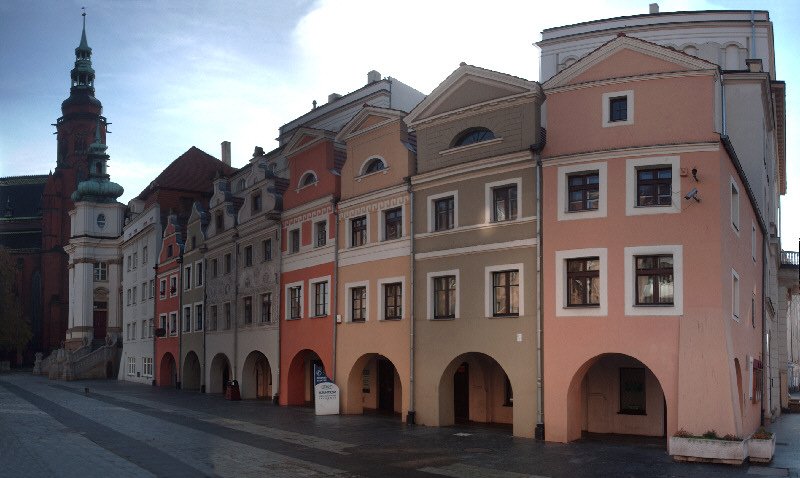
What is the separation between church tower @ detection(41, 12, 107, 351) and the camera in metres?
101

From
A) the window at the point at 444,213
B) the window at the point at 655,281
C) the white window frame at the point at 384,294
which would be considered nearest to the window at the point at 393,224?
the white window frame at the point at 384,294

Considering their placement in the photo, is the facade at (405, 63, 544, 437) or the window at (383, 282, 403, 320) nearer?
the facade at (405, 63, 544, 437)

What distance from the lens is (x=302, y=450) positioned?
81.2 feet

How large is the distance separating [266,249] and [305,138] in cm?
714

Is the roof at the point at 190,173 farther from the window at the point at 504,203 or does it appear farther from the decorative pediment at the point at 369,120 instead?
the window at the point at 504,203

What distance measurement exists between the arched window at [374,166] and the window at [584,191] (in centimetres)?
976

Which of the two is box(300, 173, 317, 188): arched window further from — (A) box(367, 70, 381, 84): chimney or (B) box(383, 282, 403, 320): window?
(A) box(367, 70, 381, 84): chimney

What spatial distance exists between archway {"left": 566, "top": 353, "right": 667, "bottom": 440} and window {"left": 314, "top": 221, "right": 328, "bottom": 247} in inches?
576

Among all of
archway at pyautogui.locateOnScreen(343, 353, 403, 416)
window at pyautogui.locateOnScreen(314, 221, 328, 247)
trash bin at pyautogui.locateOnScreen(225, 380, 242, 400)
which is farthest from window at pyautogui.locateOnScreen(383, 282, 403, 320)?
trash bin at pyautogui.locateOnScreen(225, 380, 242, 400)

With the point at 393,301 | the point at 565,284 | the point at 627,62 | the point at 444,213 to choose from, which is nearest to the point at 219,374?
the point at 393,301

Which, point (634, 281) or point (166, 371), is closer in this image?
point (634, 281)

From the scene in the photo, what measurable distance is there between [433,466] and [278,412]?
16.7 meters

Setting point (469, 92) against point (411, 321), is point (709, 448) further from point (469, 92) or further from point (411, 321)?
point (469, 92)

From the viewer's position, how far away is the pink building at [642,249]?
24.3m
